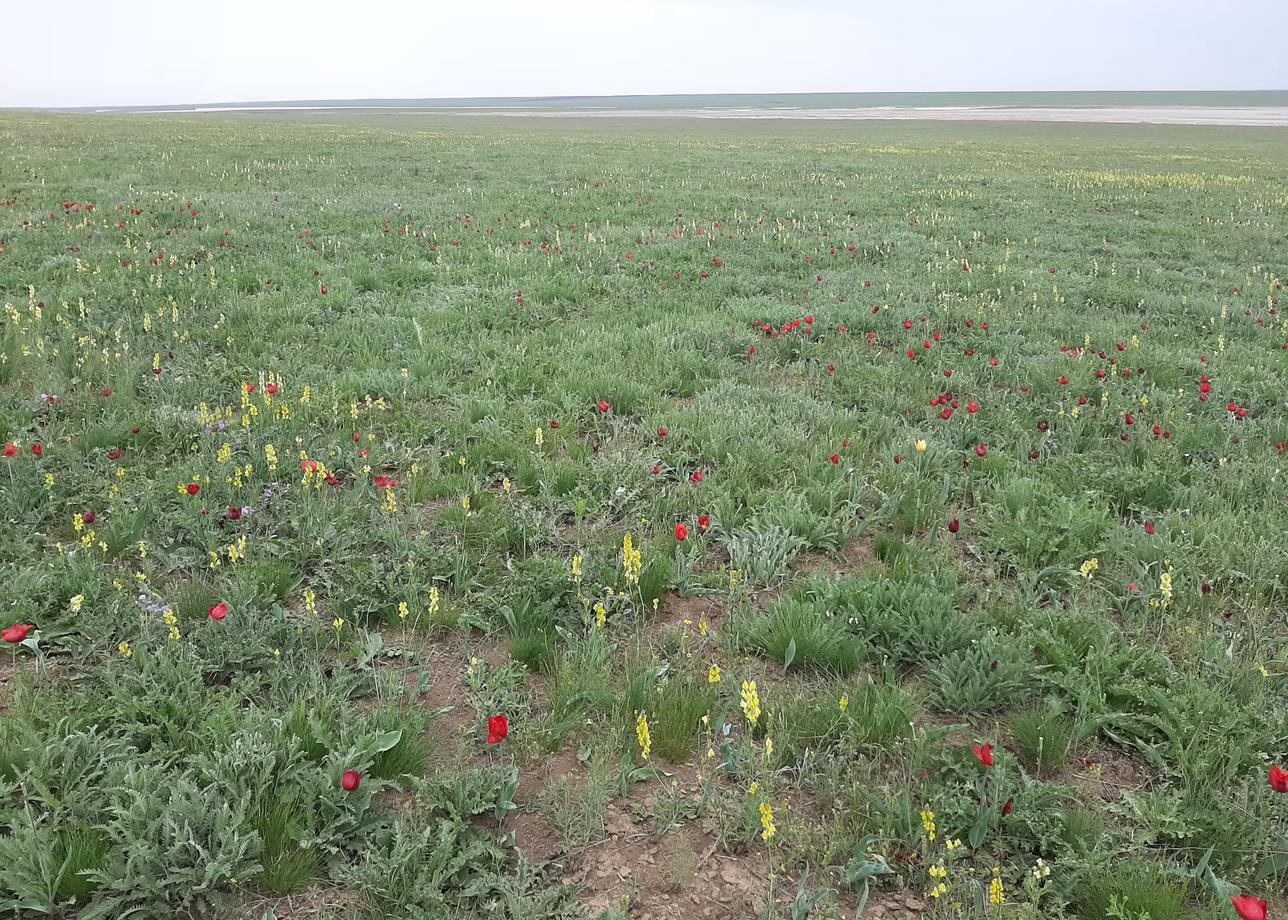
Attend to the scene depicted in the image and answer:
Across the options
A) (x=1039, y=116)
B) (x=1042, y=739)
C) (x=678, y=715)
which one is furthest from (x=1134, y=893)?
(x=1039, y=116)

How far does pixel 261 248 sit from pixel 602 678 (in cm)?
1191

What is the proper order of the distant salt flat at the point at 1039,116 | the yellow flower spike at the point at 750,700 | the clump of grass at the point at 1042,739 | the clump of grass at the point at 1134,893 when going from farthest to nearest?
1. the distant salt flat at the point at 1039,116
2. the clump of grass at the point at 1042,739
3. the yellow flower spike at the point at 750,700
4. the clump of grass at the point at 1134,893

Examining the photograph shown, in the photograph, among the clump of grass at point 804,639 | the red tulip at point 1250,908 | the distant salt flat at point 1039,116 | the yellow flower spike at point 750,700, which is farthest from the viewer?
the distant salt flat at point 1039,116

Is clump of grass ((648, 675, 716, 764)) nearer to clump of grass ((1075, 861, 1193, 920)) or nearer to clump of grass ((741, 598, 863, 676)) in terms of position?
clump of grass ((741, 598, 863, 676))

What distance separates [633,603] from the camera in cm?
445

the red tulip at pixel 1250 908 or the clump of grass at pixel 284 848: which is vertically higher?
the red tulip at pixel 1250 908

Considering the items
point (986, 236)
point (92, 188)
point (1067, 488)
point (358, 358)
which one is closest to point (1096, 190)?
point (986, 236)

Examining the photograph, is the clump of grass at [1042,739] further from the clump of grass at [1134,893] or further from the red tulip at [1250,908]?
the red tulip at [1250,908]

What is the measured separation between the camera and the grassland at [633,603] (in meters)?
2.83

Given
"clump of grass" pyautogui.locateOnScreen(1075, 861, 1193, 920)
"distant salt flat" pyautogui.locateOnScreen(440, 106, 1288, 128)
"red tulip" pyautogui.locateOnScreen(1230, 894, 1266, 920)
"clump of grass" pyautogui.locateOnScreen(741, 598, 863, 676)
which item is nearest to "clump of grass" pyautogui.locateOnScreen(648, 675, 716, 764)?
"clump of grass" pyautogui.locateOnScreen(741, 598, 863, 676)

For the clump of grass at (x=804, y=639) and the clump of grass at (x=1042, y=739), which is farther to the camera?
the clump of grass at (x=804, y=639)

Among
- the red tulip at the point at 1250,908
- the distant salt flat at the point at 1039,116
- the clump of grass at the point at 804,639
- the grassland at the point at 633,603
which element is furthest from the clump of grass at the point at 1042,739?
the distant salt flat at the point at 1039,116

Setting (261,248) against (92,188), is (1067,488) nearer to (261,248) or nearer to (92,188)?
(261,248)

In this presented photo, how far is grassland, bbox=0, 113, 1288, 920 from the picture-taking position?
9.29 feet
